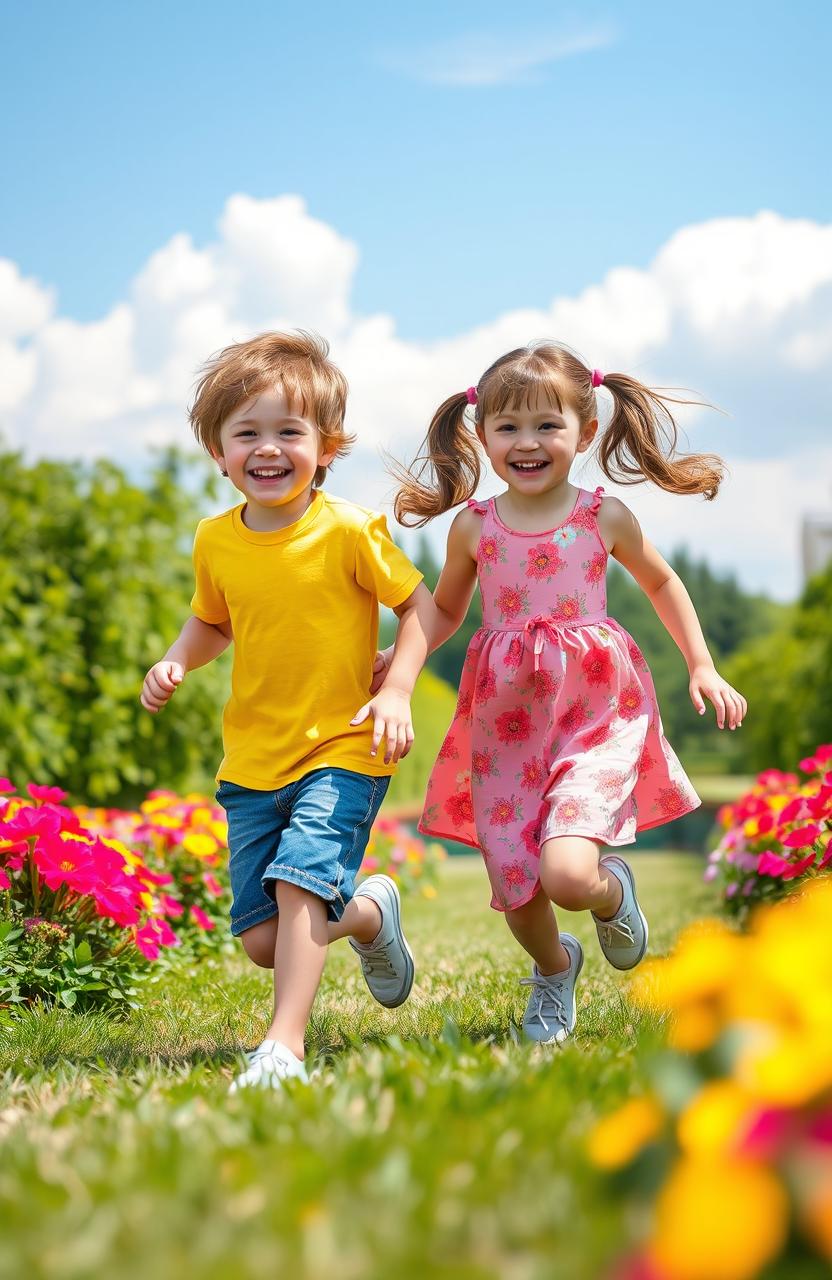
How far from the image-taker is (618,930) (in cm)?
341

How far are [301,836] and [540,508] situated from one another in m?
1.12

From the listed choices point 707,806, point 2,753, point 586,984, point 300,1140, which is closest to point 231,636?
point 586,984

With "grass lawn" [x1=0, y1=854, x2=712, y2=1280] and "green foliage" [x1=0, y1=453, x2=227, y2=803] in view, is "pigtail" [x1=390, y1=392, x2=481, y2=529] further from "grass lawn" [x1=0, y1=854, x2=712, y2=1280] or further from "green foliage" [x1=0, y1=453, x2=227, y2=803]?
"green foliage" [x1=0, y1=453, x2=227, y2=803]

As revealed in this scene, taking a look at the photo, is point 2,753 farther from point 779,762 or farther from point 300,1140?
point 779,762

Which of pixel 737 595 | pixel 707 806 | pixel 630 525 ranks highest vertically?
pixel 737 595

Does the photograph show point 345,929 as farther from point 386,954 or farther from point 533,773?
point 533,773

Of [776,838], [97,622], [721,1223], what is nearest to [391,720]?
[721,1223]

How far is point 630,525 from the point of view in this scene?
11.3 feet

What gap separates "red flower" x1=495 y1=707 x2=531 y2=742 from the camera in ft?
11.1

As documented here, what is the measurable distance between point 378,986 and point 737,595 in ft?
234

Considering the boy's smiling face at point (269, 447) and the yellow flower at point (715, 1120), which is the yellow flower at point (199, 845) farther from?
the yellow flower at point (715, 1120)

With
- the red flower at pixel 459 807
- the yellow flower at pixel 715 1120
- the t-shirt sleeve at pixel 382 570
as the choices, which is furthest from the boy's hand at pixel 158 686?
the yellow flower at pixel 715 1120

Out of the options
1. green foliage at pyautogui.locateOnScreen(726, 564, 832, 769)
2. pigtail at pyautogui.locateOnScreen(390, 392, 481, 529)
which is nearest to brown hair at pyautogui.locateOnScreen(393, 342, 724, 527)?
pigtail at pyautogui.locateOnScreen(390, 392, 481, 529)

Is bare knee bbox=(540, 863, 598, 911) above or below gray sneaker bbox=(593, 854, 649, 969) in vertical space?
above
